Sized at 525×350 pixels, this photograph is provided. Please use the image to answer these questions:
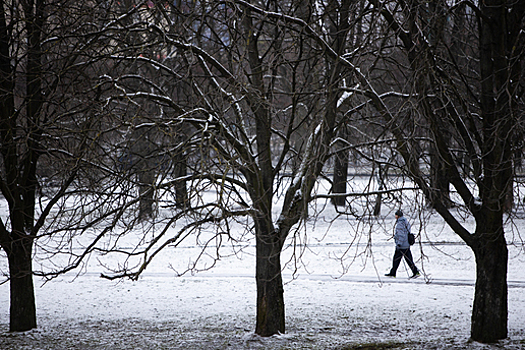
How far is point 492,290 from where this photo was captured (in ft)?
25.2

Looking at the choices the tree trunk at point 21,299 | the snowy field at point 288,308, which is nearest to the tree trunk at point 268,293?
the snowy field at point 288,308

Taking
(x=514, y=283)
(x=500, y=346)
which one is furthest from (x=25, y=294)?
(x=514, y=283)

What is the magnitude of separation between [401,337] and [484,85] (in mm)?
4182

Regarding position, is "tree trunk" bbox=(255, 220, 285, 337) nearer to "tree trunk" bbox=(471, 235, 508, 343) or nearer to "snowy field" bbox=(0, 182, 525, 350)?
"snowy field" bbox=(0, 182, 525, 350)

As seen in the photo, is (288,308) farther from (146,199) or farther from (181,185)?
(146,199)

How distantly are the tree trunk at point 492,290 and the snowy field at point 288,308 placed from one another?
0.64 ft

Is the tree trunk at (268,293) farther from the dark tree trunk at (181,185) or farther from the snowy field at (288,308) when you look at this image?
the dark tree trunk at (181,185)

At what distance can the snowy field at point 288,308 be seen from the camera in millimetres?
8453

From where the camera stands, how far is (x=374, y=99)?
24.6ft

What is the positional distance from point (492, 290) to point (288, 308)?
4.55 metres

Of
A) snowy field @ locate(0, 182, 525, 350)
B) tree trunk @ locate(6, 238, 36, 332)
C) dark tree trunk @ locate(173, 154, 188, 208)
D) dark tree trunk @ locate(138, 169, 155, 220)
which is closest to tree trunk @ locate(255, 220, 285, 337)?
snowy field @ locate(0, 182, 525, 350)

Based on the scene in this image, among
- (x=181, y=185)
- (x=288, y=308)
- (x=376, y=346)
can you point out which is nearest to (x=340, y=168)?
(x=288, y=308)

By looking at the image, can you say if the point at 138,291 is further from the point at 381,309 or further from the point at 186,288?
Result: the point at 381,309

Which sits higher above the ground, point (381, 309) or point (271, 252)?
point (271, 252)
